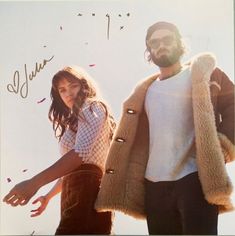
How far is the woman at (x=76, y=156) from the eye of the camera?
165 cm

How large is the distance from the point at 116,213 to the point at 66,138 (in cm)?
36

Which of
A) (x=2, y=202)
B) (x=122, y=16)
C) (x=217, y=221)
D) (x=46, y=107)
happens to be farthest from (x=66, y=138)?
(x=217, y=221)

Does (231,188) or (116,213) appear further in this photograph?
(116,213)

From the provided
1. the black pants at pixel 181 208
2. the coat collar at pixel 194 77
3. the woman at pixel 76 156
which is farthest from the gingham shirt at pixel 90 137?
the black pants at pixel 181 208

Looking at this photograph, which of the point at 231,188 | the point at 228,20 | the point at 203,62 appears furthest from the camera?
the point at 228,20

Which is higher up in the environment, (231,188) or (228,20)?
→ (228,20)

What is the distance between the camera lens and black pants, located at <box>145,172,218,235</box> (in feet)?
4.91

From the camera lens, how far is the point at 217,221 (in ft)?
5.12

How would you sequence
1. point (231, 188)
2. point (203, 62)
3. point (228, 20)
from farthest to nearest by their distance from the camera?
point (228, 20) → point (203, 62) → point (231, 188)

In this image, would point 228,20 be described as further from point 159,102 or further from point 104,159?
point 104,159

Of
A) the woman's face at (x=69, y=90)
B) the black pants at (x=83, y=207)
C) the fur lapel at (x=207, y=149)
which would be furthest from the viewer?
the woman's face at (x=69, y=90)

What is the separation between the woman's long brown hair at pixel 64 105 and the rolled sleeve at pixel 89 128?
0.9 inches

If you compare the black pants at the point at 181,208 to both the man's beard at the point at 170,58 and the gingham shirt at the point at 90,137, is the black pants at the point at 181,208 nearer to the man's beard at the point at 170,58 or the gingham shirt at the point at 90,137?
the gingham shirt at the point at 90,137
